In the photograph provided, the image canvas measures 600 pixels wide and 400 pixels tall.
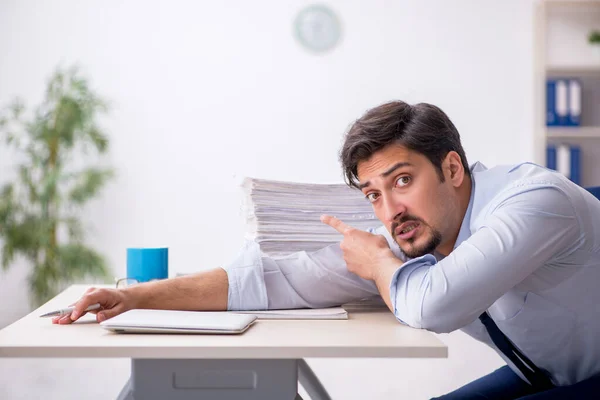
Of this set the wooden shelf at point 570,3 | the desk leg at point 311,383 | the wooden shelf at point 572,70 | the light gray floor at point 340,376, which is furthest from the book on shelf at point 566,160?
the desk leg at point 311,383

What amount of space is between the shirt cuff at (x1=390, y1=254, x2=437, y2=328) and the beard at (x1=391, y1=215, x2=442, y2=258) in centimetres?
10

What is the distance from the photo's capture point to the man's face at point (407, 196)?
1.23m

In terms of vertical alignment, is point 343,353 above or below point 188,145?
below

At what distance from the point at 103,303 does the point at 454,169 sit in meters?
0.70

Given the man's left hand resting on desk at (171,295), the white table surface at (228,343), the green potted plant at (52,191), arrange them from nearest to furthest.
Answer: the white table surface at (228,343)
the man's left hand resting on desk at (171,295)
the green potted plant at (52,191)

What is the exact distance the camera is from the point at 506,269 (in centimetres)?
103

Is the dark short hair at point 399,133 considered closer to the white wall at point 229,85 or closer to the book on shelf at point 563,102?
the white wall at point 229,85

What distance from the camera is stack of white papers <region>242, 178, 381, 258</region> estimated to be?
131cm

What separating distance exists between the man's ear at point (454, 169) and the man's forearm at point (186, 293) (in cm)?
48

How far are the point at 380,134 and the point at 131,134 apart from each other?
3241mm

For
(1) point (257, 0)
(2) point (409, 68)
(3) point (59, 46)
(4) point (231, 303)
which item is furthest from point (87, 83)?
(4) point (231, 303)

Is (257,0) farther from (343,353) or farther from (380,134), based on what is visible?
(343,353)

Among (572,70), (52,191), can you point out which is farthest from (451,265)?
(572,70)

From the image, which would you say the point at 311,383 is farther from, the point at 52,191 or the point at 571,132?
the point at 571,132
